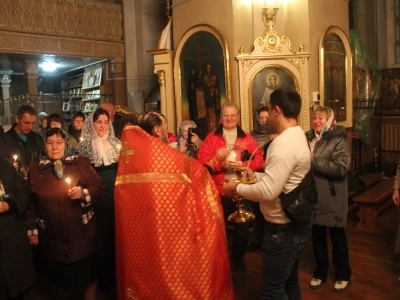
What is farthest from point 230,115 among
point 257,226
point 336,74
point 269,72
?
point 336,74

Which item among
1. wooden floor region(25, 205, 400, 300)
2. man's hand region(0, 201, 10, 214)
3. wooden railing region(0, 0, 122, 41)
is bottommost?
wooden floor region(25, 205, 400, 300)

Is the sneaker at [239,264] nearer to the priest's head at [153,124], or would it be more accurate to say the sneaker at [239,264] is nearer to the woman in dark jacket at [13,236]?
the priest's head at [153,124]

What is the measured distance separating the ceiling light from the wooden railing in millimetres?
1831

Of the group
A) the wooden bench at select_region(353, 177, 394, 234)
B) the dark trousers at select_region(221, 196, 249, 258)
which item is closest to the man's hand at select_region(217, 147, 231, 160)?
the dark trousers at select_region(221, 196, 249, 258)

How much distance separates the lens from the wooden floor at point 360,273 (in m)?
3.35

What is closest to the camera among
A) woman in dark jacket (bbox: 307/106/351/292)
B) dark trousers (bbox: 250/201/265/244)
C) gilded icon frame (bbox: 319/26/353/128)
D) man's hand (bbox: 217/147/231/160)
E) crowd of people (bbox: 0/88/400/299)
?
crowd of people (bbox: 0/88/400/299)

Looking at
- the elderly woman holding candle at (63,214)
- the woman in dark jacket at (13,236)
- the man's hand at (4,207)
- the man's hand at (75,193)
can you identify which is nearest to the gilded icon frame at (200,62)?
the elderly woman holding candle at (63,214)

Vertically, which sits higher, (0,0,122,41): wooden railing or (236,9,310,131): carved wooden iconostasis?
(0,0,122,41): wooden railing

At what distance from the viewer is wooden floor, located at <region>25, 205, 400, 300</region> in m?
3.35

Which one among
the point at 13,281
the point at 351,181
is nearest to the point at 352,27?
the point at 351,181

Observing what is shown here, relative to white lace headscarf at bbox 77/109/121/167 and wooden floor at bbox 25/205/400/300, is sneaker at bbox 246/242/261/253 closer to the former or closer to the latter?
wooden floor at bbox 25/205/400/300

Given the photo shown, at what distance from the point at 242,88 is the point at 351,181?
2.12 metres

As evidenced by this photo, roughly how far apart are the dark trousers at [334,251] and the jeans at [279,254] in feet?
3.74

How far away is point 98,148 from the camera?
332 centimetres
